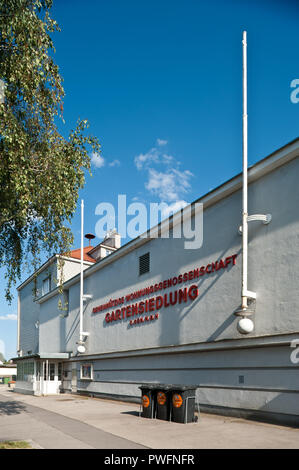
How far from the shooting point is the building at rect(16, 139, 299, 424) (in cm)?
1273

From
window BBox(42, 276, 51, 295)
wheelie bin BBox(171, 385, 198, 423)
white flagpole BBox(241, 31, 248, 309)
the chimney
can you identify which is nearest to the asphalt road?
wheelie bin BBox(171, 385, 198, 423)

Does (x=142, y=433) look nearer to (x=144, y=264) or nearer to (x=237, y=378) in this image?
(x=237, y=378)

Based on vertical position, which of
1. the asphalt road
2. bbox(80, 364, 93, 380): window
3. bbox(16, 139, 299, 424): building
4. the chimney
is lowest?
bbox(80, 364, 93, 380): window

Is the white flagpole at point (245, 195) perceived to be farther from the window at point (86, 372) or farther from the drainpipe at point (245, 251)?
the window at point (86, 372)

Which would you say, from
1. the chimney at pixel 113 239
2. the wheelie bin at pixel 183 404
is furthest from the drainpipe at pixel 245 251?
the chimney at pixel 113 239

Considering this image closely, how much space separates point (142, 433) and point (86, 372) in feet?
52.2

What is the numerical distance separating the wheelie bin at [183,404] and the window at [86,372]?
13.2m

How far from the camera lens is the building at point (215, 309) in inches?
501

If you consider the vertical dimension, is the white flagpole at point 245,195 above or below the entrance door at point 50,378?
above

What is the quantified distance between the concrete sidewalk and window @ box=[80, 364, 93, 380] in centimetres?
1040

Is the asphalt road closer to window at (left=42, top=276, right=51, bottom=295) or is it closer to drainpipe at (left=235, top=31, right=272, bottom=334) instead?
drainpipe at (left=235, top=31, right=272, bottom=334)

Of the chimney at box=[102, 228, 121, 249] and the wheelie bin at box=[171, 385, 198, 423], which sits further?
the chimney at box=[102, 228, 121, 249]

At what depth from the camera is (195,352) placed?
16.2 metres

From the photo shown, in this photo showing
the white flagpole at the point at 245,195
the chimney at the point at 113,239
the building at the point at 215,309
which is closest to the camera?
the building at the point at 215,309
